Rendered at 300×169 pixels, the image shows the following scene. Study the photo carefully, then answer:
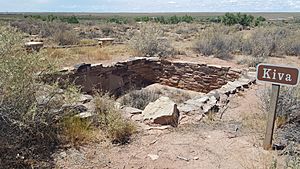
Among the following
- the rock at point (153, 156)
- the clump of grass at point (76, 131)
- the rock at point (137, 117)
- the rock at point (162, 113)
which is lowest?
the rock at point (137, 117)

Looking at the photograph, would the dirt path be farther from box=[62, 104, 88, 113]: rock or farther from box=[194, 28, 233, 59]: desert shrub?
box=[194, 28, 233, 59]: desert shrub

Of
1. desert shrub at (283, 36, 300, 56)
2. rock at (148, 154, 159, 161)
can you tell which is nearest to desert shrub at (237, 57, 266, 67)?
desert shrub at (283, 36, 300, 56)

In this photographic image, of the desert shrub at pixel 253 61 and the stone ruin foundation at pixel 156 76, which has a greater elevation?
the desert shrub at pixel 253 61

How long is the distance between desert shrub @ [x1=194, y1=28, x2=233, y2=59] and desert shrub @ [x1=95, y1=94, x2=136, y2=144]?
25.7 feet

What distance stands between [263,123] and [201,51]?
26.5 ft

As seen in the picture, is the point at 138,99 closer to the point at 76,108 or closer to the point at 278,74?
the point at 76,108

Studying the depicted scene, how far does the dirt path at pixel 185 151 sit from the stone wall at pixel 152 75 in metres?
4.48

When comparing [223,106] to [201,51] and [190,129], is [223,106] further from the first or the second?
[201,51]

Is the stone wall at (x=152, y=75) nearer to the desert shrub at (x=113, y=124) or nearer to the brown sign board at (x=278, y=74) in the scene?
the desert shrub at (x=113, y=124)

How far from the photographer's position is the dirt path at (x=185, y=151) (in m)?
3.68

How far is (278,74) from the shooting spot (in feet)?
12.2

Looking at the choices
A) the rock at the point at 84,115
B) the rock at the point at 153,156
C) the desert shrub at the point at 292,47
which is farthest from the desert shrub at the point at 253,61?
the rock at the point at 153,156

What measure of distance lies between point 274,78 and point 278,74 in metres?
0.07

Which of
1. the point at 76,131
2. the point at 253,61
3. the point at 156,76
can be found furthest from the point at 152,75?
the point at 76,131
